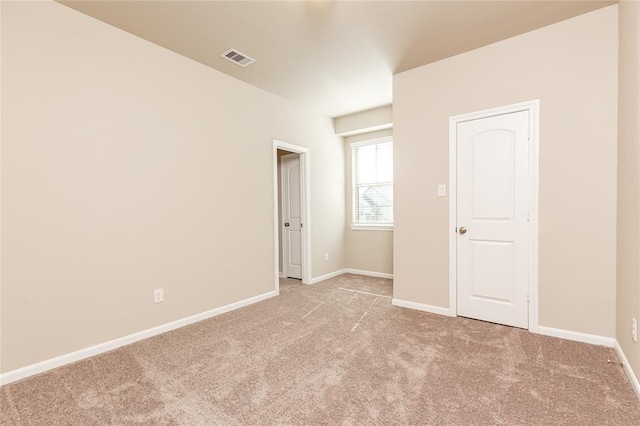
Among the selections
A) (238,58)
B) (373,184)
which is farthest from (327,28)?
(373,184)

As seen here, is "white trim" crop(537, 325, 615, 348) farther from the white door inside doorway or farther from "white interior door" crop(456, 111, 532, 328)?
the white door inside doorway

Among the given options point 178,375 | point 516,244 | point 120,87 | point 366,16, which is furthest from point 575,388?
point 120,87

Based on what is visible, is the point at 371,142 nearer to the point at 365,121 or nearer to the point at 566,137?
the point at 365,121

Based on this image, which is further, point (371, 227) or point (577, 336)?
point (371, 227)

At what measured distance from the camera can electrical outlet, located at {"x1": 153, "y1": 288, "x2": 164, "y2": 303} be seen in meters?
2.85

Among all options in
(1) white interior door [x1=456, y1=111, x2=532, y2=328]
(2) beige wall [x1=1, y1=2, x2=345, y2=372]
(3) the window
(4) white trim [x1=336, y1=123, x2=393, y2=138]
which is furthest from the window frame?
(2) beige wall [x1=1, y1=2, x2=345, y2=372]

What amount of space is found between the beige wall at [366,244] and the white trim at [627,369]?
2.92 m

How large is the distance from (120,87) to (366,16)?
7.23 ft

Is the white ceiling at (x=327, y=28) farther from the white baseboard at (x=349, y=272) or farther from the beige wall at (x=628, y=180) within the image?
the white baseboard at (x=349, y=272)

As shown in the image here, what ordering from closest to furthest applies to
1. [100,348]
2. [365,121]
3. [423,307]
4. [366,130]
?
[100,348] → [423,307] → [365,121] → [366,130]

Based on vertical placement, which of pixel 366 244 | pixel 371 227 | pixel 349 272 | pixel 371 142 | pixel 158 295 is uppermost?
pixel 371 142

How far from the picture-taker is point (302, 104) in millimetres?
4539

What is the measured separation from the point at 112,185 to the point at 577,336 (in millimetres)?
4183

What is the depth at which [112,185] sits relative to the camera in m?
2.58
